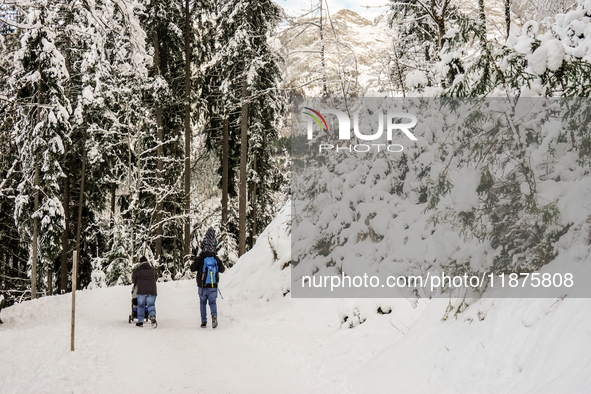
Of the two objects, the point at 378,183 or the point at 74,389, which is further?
the point at 378,183

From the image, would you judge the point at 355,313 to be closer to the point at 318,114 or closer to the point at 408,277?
the point at 408,277

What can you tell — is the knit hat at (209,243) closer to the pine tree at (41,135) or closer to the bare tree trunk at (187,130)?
the pine tree at (41,135)

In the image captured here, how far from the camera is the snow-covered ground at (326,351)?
432 cm

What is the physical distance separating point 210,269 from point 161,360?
3.32 metres

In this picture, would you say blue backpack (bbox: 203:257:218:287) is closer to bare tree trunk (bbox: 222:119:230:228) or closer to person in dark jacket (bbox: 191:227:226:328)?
person in dark jacket (bbox: 191:227:226:328)

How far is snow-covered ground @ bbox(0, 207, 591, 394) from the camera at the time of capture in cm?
432

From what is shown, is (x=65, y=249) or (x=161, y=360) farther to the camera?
(x=65, y=249)

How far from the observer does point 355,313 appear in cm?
845

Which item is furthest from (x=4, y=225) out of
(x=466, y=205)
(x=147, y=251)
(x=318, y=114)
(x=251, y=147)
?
(x=466, y=205)

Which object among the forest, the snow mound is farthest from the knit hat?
the forest

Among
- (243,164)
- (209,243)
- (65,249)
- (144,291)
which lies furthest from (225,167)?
(144,291)

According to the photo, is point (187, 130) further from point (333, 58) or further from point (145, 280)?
point (145, 280)

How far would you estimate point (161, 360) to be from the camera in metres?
7.03

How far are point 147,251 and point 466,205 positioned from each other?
16522 millimetres
